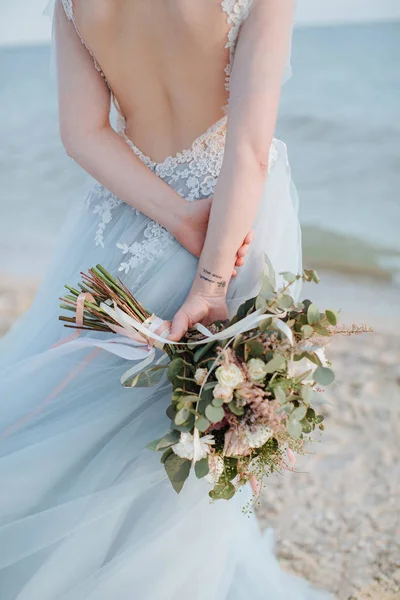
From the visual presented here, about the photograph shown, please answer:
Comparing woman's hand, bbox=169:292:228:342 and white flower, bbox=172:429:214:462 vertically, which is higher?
woman's hand, bbox=169:292:228:342

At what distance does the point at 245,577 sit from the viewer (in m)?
1.83

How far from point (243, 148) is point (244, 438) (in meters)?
0.56

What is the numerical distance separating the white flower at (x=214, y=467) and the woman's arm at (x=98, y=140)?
442 mm

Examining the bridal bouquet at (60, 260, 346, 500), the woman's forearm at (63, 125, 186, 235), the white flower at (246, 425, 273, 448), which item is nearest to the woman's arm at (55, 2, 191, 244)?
the woman's forearm at (63, 125, 186, 235)

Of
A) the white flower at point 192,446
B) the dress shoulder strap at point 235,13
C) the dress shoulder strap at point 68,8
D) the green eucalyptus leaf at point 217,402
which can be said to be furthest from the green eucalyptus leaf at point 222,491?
the dress shoulder strap at point 68,8

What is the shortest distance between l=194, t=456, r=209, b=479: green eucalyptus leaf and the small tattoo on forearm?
357mm

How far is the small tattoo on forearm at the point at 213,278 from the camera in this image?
130 cm

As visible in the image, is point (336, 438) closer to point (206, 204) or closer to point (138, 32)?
point (206, 204)

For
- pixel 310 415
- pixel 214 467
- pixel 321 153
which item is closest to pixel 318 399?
pixel 310 415

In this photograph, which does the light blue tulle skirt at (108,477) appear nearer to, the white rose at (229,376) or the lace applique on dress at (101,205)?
the lace applique on dress at (101,205)

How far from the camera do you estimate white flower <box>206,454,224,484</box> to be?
1197 mm

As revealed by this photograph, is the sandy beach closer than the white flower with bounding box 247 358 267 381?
No

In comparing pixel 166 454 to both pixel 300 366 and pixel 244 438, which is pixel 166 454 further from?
pixel 300 366

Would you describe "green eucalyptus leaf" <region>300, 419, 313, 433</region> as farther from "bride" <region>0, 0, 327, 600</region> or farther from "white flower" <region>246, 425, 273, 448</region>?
"bride" <region>0, 0, 327, 600</region>
